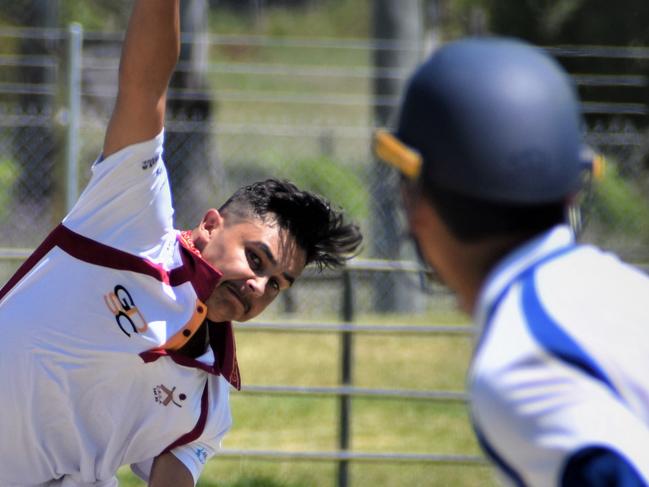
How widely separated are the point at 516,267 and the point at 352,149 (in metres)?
11.0

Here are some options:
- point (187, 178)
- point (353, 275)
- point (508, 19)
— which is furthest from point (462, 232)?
point (508, 19)

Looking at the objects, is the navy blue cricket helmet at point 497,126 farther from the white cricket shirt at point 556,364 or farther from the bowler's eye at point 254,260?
the bowler's eye at point 254,260

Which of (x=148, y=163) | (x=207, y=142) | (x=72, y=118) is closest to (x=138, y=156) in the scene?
(x=148, y=163)

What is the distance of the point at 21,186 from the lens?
28.8ft

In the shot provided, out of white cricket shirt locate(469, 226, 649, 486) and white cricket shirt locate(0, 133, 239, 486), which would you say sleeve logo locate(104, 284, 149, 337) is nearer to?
white cricket shirt locate(0, 133, 239, 486)

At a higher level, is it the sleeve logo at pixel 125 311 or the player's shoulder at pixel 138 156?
the player's shoulder at pixel 138 156

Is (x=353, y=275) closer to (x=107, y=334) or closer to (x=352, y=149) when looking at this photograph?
(x=107, y=334)

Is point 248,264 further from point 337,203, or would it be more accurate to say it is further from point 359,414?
point 337,203

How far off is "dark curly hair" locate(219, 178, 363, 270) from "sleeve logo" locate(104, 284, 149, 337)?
447mm

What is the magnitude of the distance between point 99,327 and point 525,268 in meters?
1.47

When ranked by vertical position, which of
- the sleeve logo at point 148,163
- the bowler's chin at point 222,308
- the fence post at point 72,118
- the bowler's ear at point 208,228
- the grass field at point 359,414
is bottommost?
the grass field at point 359,414

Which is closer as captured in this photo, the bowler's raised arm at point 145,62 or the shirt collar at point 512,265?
the shirt collar at point 512,265

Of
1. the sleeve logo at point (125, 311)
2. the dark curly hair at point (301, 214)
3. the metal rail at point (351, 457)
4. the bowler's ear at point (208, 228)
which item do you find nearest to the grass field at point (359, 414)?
the metal rail at point (351, 457)

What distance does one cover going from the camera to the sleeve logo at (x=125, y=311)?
2.82 m
